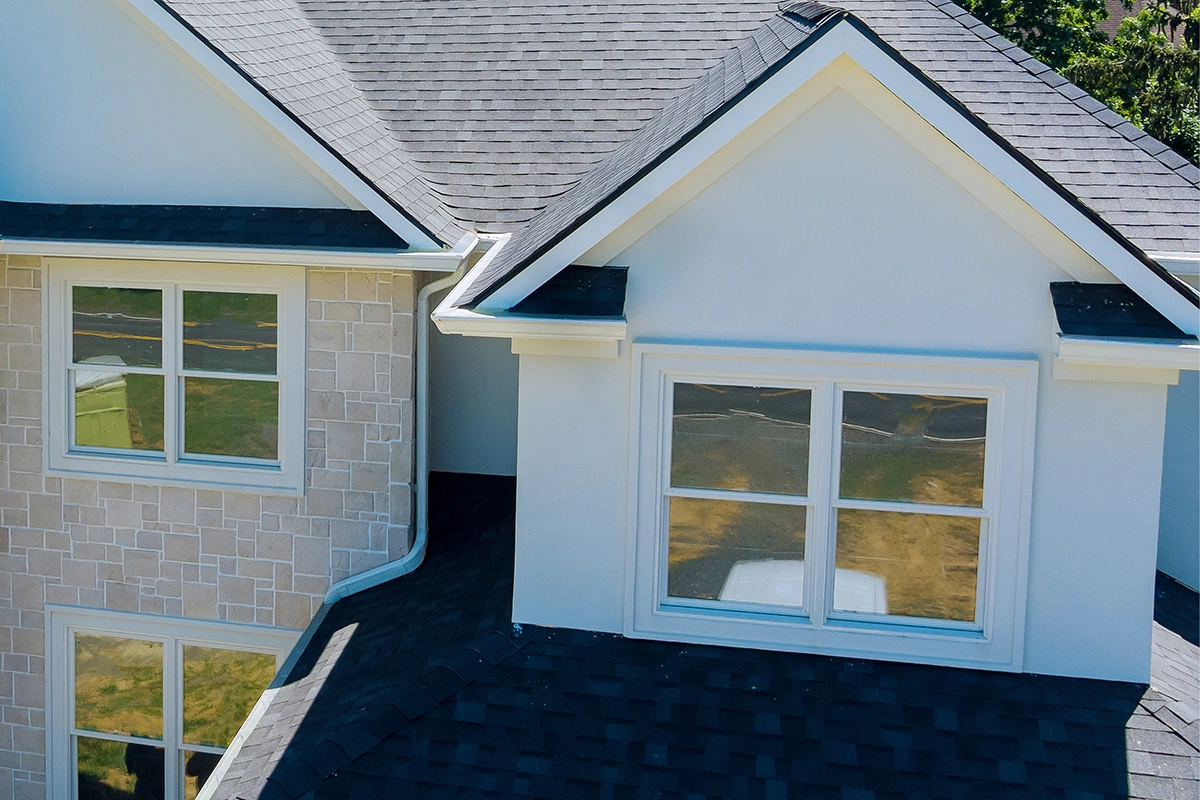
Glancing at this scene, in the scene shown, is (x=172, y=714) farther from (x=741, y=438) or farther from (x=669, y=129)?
(x=669, y=129)

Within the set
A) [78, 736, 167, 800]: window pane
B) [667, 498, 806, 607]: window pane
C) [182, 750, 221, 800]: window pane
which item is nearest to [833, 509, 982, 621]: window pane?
[667, 498, 806, 607]: window pane

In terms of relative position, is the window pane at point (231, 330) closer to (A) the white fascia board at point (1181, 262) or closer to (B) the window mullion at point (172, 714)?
(B) the window mullion at point (172, 714)

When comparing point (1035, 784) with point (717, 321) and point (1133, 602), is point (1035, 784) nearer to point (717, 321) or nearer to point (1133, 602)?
point (1133, 602)

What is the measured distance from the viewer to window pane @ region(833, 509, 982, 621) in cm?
702

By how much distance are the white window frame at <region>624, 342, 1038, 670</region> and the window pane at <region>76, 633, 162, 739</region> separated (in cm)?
482

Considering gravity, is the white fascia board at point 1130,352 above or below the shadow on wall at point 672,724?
above

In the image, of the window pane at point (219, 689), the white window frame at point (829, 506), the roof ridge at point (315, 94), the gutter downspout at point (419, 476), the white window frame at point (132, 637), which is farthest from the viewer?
the window pane at point (219, 689)

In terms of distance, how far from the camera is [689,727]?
6492 millimetres

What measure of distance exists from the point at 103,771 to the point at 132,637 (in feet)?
4.46

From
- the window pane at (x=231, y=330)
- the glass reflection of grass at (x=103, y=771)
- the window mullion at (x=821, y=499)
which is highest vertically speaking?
the window pane at (x=231, y=330)

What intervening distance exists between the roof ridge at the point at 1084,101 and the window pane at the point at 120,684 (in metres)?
8.76

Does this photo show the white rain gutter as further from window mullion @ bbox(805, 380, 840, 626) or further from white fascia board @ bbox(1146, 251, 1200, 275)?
white fascia board @ bbox(1146, 251, 1200, 275)

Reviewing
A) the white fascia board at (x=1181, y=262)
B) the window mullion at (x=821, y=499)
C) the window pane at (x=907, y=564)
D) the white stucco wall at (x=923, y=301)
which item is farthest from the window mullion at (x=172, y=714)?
the white fascia board at (x=1181, y=262)

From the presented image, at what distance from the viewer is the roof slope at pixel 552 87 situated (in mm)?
7719
